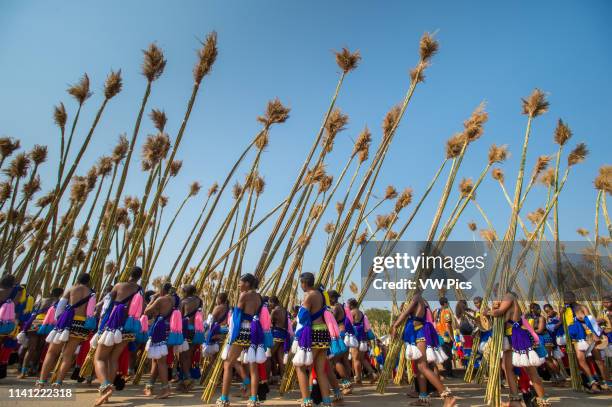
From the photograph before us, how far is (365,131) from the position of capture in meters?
9.25

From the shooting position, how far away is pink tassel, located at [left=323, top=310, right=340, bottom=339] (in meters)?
5.03

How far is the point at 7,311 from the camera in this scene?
6488mm

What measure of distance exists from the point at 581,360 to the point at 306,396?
5.47m

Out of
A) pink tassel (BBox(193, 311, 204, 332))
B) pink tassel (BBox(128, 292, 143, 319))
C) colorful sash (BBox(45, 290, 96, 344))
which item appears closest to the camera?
pink tassel (BBox(128, 292, 143, 319))

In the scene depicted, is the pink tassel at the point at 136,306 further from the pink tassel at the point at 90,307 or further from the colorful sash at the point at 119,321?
the pink tassel at the point at 90,307

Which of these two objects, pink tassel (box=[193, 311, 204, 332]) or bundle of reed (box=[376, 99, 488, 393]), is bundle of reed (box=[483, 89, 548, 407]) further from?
pink tassel (box=[193, 311, 204, 332])

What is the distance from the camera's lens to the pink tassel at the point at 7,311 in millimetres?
6427

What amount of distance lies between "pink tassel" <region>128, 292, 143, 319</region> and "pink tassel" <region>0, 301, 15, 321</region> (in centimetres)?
250

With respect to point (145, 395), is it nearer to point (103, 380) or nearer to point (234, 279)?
point (103, 380)

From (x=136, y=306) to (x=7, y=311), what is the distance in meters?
2.57

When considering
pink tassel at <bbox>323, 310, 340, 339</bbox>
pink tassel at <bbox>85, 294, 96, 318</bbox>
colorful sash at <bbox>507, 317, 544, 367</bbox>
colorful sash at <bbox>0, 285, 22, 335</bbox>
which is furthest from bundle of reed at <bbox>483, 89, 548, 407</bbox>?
colorful sash at <bbox>0, 285, 22, 335</bbox>

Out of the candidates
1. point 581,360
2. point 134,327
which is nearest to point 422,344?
point 581,360

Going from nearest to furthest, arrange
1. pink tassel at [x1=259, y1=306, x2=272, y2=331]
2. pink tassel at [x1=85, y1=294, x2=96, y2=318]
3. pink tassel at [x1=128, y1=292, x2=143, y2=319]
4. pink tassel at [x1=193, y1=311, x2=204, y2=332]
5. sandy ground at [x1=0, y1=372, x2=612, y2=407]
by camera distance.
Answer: sandy ground at [x1=0, y1=372, x2=612, y2=407]
pink tassel at [x1=259, y1=306, x2=272, y2=331]
pink tassel at [x1=128, y1=292, x2=143, y2=319]
pink tassel at [x1=85, y1=294, x2=96, y2=318]
pink tassel at [x1=193, y1=311, x2=204, y2=332]

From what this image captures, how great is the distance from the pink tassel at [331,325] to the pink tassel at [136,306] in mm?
2751
